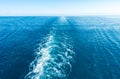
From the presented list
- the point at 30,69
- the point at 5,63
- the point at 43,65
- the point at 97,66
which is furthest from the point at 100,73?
the point at 5,63

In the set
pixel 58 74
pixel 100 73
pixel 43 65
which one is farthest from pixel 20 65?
pixel 100 73

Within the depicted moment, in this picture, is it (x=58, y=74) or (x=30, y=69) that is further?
(x=30, y=69)

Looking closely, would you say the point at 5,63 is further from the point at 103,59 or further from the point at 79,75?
the point at 103,59

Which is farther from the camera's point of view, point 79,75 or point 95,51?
point 95,51

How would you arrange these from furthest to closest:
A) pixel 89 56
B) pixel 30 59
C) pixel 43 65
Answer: pixel 89 56
pixel 30 59
pixel 43 65

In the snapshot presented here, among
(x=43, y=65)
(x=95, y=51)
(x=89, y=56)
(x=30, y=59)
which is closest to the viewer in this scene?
(x=43, y=65)

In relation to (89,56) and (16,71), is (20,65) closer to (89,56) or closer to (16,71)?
(16,71)
